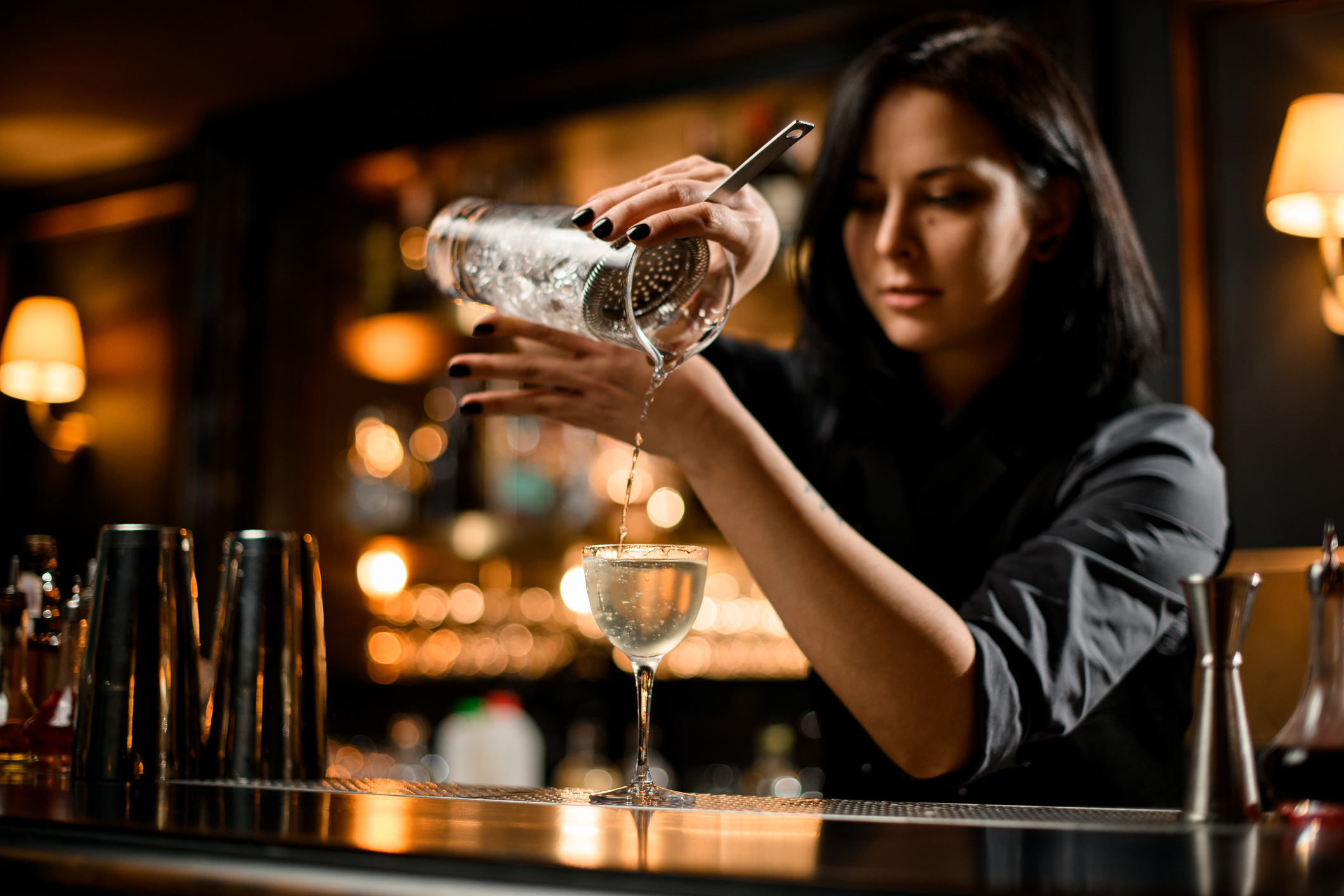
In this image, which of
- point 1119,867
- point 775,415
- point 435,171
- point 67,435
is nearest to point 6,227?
point 67,435

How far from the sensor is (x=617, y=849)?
56 centimetres

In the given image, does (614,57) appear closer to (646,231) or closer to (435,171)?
(435,171)

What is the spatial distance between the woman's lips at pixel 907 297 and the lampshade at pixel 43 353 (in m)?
2.97

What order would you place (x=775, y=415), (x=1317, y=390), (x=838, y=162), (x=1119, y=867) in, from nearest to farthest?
(x=1119, y=867)
(x=838, y=162)
(x=775, y=415)
(x=1317, y=390)

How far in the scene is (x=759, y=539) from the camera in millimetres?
960

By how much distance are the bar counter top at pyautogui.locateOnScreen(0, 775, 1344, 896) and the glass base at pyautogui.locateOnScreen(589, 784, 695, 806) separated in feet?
0.08

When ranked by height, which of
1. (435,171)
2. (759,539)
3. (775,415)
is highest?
(435,171)

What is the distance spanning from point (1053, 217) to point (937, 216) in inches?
7.8

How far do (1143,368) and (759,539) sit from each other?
68 cm

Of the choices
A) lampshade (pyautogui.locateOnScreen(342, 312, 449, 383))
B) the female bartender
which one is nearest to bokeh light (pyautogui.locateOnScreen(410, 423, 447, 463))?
lampshade (pyautogui.locateOnScreen(342, 312, 449, 383))

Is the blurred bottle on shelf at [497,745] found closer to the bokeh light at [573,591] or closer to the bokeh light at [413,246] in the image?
the bokeh light at [573,591]

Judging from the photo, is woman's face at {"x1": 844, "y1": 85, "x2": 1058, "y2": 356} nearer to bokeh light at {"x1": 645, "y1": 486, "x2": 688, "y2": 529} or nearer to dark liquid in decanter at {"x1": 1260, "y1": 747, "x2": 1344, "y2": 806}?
dark liquid in decanter at {"x1": 1260, "y1": 747, "x2": 1344, "y2": 806}

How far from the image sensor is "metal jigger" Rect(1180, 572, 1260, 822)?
68 cm

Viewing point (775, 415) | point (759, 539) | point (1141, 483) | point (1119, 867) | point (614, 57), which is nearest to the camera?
point (1119, 867)
